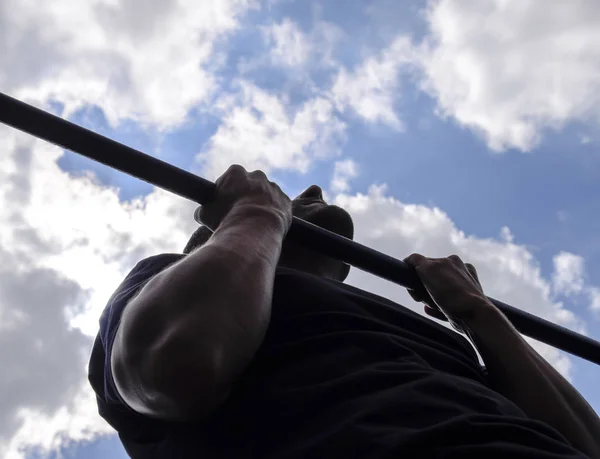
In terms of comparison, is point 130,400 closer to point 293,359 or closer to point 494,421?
point 293,359

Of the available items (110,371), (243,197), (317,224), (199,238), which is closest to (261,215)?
(243,197)

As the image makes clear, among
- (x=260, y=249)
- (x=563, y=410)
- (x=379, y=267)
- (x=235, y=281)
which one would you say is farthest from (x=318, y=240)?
(x=563, y=410)

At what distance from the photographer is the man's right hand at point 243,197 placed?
1550mm

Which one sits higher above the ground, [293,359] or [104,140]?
[104,140]

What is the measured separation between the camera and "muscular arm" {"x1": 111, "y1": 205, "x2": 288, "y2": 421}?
40.5 inches

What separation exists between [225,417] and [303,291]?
0.39 m

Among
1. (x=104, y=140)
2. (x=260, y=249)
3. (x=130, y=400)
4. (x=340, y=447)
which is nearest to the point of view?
(x=340, y=447)

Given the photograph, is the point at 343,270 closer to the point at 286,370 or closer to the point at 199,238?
the point at 199,238

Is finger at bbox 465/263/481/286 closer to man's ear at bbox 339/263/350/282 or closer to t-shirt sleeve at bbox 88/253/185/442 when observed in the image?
man's ear at bbox 339/263/350/282

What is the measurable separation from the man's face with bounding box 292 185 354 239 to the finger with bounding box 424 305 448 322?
20.0 inches

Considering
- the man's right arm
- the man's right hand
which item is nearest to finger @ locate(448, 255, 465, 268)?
the man's right hand

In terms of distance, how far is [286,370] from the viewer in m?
1.29

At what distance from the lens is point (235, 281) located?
117 centimetres

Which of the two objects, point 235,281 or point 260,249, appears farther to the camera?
point 260,249
